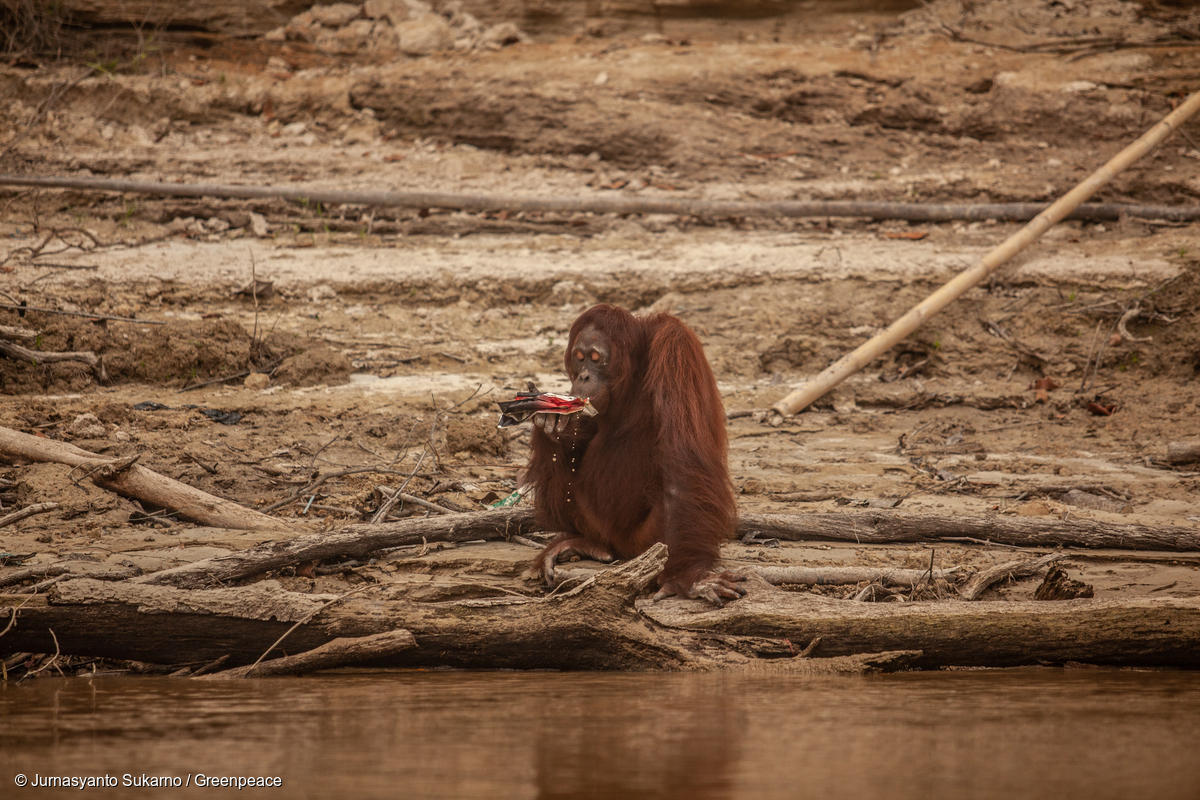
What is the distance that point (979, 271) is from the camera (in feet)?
26.3

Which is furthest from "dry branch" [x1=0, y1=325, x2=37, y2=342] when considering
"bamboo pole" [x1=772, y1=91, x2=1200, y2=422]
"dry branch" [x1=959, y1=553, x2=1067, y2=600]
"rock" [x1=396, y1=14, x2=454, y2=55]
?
"rock" [x1=396, y1=14, x2=454, y2=55]

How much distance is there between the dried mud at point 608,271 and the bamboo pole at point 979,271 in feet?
0.83

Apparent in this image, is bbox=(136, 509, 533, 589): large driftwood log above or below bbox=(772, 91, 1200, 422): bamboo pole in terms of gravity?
below

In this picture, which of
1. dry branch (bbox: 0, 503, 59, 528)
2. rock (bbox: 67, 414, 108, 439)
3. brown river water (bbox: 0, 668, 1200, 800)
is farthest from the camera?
rock (bbox: 67, 414, 108, 439)

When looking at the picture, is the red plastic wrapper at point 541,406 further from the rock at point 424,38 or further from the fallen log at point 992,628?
the rock at point 424,38

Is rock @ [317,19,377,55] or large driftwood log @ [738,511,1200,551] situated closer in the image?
large driftwood log @ [738,511,1200,551]

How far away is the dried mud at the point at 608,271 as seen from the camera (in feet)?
19.2

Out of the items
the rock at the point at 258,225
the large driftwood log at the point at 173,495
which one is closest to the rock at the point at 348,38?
the rock at the point at 258,225

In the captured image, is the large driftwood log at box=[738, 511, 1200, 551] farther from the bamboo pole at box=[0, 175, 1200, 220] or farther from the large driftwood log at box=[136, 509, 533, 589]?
the bamboo pole at box=[0, 175, 1200, 220]

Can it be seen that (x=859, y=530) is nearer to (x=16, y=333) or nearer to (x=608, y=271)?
(x=608, y=271)

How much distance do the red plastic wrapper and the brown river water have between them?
112cm

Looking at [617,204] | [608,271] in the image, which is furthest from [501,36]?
[608,271]

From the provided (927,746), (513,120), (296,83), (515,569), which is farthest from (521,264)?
(927,746)

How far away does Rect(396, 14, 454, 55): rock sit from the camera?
11.4 meters
